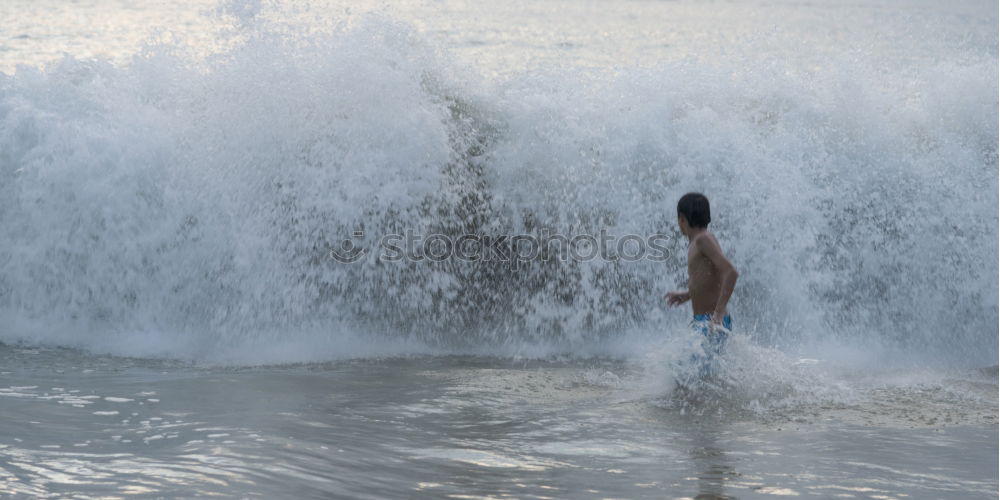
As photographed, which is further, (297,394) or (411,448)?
(297,394)

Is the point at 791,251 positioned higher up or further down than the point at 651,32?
further down

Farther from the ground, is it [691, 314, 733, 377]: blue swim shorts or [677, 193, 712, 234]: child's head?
[677, 193, 712, 234]: child's head

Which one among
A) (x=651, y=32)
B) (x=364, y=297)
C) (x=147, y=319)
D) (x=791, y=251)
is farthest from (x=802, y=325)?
(x=651, y=32)

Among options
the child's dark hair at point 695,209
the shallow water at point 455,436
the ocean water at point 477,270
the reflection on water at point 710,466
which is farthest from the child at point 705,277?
the reflection on water at point 710,466

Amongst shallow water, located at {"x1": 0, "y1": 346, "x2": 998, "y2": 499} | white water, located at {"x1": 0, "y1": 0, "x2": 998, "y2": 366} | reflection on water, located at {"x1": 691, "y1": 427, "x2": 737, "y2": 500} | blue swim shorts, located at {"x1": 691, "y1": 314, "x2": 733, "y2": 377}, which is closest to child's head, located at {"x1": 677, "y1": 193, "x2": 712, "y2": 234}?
blue swim shorts, located at {"x1": 691, "y1": 314, "x2": 733, "y2": 377}

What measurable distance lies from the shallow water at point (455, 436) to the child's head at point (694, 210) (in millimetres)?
905

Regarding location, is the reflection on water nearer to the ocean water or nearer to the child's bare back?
the ocean water

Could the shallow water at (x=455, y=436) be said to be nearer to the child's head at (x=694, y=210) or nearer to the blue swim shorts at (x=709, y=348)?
the blue swim shorts at (x=709, y=348)

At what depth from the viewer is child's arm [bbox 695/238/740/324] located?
502cm

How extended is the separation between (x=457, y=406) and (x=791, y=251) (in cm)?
331

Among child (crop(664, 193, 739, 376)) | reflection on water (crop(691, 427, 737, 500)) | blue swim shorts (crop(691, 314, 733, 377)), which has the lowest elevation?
reflection on water (crop(691, 427, 737, 500))

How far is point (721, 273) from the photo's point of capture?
5078 mm

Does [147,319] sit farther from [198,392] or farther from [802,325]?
[802,325]

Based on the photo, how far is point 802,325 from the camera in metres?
6.98
